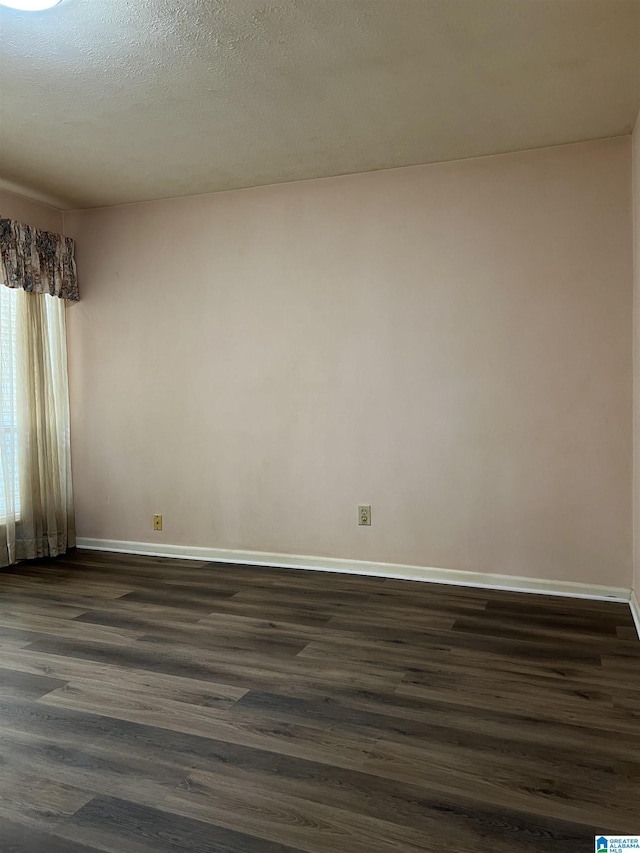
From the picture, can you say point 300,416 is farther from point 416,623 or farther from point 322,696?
point 322,696

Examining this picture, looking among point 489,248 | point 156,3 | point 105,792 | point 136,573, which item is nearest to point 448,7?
point 156,3

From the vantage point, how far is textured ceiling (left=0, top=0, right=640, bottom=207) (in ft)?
7.89

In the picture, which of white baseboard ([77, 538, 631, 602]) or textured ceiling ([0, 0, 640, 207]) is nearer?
textured ceiling ([0, 0, 640, 207])

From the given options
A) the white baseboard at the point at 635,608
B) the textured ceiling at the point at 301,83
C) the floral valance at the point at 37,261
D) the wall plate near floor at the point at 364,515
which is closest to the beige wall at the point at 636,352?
the white baseboard at the point at 635,608

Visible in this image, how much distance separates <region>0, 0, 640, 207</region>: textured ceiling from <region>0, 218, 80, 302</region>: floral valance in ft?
1.38

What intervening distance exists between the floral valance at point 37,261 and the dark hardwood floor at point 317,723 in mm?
2041

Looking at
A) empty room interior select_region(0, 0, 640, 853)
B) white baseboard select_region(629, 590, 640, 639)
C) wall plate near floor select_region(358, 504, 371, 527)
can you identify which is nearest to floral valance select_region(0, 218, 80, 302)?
empty room interior select_region(0, 0, 640, 853)

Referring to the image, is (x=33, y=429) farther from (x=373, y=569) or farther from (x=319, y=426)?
(x=373, y=569)

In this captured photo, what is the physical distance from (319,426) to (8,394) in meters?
2.06

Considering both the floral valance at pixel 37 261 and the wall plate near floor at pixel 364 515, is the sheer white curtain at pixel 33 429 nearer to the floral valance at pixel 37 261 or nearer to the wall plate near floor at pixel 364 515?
the floral valance at pixel 37 261

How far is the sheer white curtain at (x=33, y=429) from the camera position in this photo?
436 centimetres

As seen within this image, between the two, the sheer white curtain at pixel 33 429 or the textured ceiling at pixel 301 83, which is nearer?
the textured ceiling at pixel 301 83

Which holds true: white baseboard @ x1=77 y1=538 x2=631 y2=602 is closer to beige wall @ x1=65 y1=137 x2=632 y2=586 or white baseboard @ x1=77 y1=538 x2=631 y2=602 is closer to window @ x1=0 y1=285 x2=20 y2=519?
beige wall @ x1=65 y1=137 x2=632 y2=586

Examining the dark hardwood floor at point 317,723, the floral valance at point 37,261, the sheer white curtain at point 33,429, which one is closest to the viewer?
the dark hardwood floor at point 317,723
